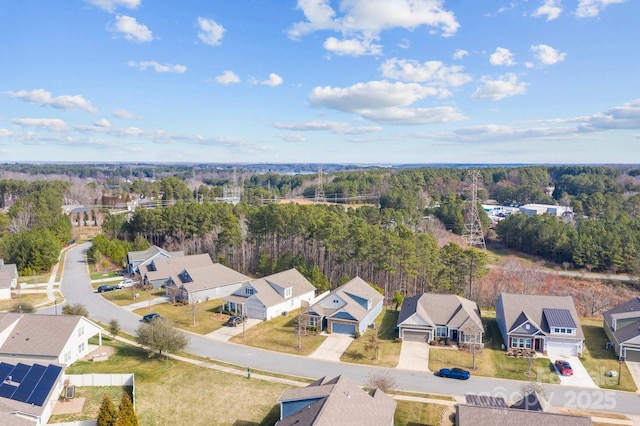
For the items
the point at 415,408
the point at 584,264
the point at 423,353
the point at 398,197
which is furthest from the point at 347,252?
the point at 398,197

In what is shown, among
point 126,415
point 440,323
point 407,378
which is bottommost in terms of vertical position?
point 407,378

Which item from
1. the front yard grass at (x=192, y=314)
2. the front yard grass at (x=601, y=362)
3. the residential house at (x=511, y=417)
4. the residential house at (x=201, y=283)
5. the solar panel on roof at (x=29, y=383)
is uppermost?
the residential house at (x=511, y=417)

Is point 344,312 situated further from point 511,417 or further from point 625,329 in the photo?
point 625,329

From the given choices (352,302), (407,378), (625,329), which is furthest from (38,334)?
(625,329)

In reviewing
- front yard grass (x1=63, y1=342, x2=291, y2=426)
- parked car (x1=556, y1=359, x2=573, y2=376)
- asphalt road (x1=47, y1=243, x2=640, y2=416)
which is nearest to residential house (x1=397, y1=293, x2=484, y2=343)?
parked car (x1=556, y1=359, x2=573, y2=376)

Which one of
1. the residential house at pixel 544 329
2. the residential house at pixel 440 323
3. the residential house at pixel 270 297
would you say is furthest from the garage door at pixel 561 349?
the residential house at pixel 270 297

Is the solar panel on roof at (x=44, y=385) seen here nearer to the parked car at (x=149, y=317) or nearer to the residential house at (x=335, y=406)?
the residential house at (x=335, y=406)
